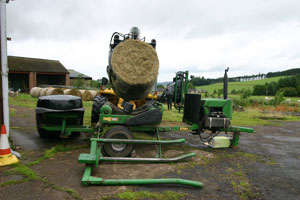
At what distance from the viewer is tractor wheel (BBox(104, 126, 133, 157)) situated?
4.89 meters

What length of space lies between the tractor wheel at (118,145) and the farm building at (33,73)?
103 feet

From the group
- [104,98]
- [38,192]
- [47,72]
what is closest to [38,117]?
[104,98]

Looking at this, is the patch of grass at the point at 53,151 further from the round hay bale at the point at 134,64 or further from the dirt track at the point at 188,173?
the round hay bale at the point at 134,64

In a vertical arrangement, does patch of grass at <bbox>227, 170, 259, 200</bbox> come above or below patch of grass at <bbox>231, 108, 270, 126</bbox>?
above

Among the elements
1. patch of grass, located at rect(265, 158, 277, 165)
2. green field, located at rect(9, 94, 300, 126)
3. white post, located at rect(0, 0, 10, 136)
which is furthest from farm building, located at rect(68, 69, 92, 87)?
patch of grass, located at rect(265, 158, 277, 165)

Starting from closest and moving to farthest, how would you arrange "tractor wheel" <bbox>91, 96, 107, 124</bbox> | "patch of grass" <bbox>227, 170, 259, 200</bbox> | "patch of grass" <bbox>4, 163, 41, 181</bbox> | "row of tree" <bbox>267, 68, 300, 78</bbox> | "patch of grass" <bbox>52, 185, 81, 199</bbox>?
"patch of grass" <bbox>52, 185, 81, 199</bbox> → "patch of grass" <bbox>227, 170, 259, 200</bbox> → "patch of grass" <bbox>4, 163, 41, 181</bbox> → "tractor wheel" <bbox>91, 96, 107, 124</bbox> → "row of tree" <bbox>267, 68, 300, 78</bbox>

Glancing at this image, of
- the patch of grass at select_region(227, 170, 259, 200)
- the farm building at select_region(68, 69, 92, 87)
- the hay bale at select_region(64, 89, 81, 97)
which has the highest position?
the farm building at select_region(68, 69, 92, 87)

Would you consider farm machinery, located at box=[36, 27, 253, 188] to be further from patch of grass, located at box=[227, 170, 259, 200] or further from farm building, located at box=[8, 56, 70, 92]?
farm building, located at box=[8, 56, 70, 92]

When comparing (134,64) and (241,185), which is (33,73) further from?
(241,185)

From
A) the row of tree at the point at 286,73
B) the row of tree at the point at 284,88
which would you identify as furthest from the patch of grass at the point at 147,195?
the row of tree at the point at 286,73

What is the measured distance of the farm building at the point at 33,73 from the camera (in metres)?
31.6

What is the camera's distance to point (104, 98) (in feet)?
22.4

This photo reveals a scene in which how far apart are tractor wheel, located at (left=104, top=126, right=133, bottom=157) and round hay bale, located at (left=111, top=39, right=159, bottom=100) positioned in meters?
1.04

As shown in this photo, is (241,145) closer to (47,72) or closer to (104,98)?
(104,98)
